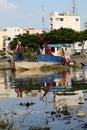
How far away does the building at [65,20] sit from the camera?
109225 millimetres

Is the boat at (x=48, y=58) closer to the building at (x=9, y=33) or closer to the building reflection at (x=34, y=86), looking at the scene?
the building reflection at (x=34, y=86)

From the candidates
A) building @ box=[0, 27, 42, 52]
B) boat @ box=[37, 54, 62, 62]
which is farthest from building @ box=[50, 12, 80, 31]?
boat @ box=[37, 54, 62, 62]

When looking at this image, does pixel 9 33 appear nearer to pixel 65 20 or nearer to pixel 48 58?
pixel 65 20

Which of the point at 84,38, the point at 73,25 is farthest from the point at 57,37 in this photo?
the point at 73,25

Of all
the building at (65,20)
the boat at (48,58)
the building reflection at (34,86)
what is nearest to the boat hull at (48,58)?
the boat at (48,58)

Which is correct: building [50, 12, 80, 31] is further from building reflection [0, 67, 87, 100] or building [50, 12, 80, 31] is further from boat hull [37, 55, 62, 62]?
building reflection [0, 67, 87, 100]

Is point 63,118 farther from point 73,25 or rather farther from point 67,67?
point 73,25

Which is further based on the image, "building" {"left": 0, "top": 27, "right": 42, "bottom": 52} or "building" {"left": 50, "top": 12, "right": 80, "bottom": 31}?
"building" {"left": 0, "top": 27, "right": 42, "bottom": 52}

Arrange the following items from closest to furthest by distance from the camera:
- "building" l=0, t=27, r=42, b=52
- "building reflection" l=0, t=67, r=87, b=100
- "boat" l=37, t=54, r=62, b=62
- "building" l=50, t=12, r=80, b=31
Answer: "building reflection" l=0, t=67, r=87, b=100 → "boat" l=37, t=54, r=62, b=62 → "building" l=50, t=12, r=80, b=31 → "building" l=0, t=27, r=42, b=52

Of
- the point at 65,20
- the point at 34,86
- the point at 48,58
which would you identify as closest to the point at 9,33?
the point at 65,20

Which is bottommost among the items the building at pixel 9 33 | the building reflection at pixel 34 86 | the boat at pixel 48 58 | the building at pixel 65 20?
the building reflection at pixel 34 86

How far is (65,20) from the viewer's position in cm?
10850

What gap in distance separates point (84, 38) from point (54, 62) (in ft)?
87.2

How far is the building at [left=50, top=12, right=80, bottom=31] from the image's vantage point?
10922 centimetres
